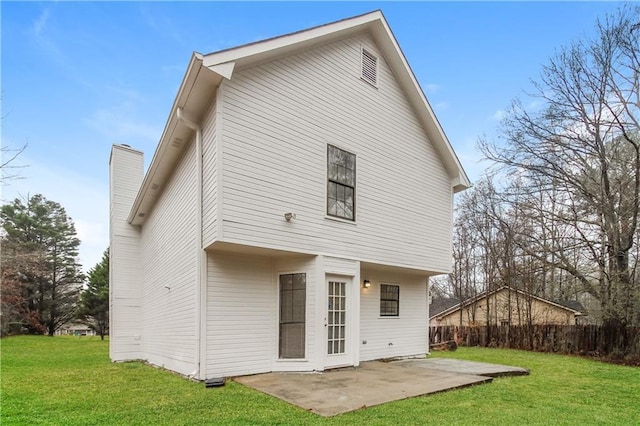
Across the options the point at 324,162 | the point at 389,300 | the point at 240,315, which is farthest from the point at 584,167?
the point at 240,315

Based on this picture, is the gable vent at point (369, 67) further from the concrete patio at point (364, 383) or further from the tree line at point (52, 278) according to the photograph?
the tree line at point (52, 278)

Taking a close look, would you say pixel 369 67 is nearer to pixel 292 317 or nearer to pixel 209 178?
pixel 209 178

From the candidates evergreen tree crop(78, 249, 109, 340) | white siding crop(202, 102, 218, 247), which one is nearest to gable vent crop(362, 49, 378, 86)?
white siding crop(202, 102, 218, 247)

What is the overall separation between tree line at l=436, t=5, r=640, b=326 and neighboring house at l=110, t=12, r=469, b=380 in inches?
183

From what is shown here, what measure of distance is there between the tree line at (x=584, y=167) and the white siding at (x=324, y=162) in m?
4.76

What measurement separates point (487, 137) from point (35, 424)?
14956 millimetres

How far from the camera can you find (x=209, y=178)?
7.10m

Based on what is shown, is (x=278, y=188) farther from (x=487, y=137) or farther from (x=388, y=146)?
(x=487, y=137)

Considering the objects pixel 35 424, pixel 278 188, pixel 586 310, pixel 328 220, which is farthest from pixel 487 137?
pixel 35 424

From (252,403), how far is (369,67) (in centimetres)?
787

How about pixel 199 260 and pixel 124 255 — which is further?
Answer: pixel 124 255

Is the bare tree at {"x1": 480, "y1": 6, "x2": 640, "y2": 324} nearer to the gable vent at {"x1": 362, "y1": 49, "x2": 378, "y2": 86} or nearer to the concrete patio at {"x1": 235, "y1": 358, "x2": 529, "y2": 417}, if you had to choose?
the concrete patio at {"x1": 235, "y1": 358, "x2": 529, "y2": 417}

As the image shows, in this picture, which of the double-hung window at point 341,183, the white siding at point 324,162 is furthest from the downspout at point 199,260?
the double-hung window at point 341,183

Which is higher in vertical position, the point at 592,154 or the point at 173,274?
the point at 592,154
